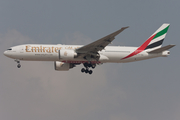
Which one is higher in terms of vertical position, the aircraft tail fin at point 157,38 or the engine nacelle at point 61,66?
the aircraft tail fin at point 157,38

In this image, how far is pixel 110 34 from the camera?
140 ft

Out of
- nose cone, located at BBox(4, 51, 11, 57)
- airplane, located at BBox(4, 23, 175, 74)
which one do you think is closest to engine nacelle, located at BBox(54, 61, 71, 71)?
airplane, located at BBox(4, 23, 175, 74)

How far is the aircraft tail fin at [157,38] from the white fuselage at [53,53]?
2.14m

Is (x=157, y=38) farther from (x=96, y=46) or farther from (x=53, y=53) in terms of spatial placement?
(x=53, y=53)

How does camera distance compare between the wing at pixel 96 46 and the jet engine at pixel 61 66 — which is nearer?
the wing at pixel 96 46

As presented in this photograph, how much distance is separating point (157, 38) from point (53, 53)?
51.6 feet

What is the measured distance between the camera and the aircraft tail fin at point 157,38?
50.4m

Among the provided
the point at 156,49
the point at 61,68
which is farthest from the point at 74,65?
the point at 156,49

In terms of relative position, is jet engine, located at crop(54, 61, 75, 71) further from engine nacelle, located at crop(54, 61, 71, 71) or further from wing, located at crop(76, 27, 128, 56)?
wing, located at crop(76, 27, 128, 56)

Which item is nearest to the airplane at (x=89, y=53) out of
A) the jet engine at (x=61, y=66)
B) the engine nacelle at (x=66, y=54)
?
the engine nacelle at (x=66, y=54)

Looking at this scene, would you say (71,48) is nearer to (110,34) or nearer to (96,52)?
(96,52)

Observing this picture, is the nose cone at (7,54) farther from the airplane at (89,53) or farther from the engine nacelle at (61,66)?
the engine nacelle at (61,66)

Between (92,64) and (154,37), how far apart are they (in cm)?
1005

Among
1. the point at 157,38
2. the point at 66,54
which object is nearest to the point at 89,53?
the point at 66,54
